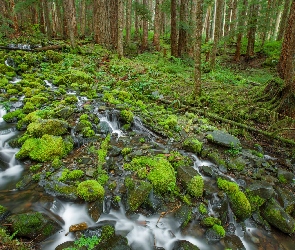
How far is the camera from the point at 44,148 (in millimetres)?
5605

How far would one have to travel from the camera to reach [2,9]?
628 inches

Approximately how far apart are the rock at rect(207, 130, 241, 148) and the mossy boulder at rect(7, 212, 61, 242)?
4.93m

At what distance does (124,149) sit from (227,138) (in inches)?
131

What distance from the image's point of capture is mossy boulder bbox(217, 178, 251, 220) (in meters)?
4.96

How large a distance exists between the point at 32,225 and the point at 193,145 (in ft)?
14.4

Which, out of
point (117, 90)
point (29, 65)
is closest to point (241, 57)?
point (117, 90)

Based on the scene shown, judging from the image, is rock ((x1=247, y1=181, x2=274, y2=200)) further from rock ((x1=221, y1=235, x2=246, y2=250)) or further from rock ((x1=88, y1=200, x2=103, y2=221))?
rock ((x1=88, y1=200, x2=103, y2=221))

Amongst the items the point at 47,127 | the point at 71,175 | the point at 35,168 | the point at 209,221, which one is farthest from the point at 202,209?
the point at 47,127

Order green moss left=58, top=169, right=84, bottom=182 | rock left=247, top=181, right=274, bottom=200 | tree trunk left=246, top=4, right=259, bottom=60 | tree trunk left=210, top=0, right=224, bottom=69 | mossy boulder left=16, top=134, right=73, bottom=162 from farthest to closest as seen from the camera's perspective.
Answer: tree trunk left=246, top=4, right=259, bottom=60 < tree trunk left=210, top=0, right=224, bottom=69 < mossy boulder left=16, top=134, right=73, bottom=162 < rock left=247, top=181, right=274, bottom=200 < green moss left=58, top=169, right=84, bottom=182

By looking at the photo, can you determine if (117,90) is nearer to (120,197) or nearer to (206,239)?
(120,197)

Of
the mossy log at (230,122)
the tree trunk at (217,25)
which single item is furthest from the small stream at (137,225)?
the tree trunk at (217,25)

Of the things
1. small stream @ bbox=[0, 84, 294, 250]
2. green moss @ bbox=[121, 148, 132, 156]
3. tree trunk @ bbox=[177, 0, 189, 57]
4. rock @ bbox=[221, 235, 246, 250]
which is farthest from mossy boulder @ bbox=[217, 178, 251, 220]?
tree trunk @ bbox=[177, 0, 189, 57]

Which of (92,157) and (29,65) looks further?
(29,65)

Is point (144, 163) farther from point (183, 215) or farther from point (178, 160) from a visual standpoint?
point (183, 215)
